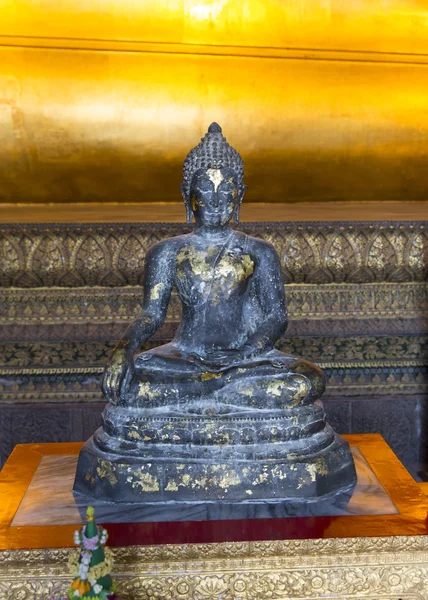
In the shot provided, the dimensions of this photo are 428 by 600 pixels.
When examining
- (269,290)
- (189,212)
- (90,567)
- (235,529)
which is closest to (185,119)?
(189,212)

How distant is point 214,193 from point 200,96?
2.13 meters

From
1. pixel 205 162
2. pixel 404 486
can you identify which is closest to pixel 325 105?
pixel 205 162

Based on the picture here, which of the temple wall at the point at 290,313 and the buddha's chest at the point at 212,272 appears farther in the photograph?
the temple wall at the point at 290,313

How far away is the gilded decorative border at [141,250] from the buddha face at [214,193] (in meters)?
1.27

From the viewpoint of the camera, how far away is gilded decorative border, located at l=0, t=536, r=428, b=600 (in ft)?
6.86

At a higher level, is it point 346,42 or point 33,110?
point 346,42

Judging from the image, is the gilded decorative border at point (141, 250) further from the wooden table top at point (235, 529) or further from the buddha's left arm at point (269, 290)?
the wooden table top at point (235, 529)

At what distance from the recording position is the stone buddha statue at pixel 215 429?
2.29m

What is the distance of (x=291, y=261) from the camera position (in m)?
3.84

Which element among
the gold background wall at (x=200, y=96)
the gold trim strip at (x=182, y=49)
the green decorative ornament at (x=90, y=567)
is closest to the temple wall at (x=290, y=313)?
the gold background wall at (x=200, y=96)

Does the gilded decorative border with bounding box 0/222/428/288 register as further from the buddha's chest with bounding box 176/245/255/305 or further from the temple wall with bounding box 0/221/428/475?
the buddha's chest with bounding box 176/245/255/305

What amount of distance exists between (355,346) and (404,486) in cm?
135

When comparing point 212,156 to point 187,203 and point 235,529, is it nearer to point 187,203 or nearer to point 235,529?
point 187,203

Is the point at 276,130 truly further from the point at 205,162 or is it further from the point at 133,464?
the point at 133,464
